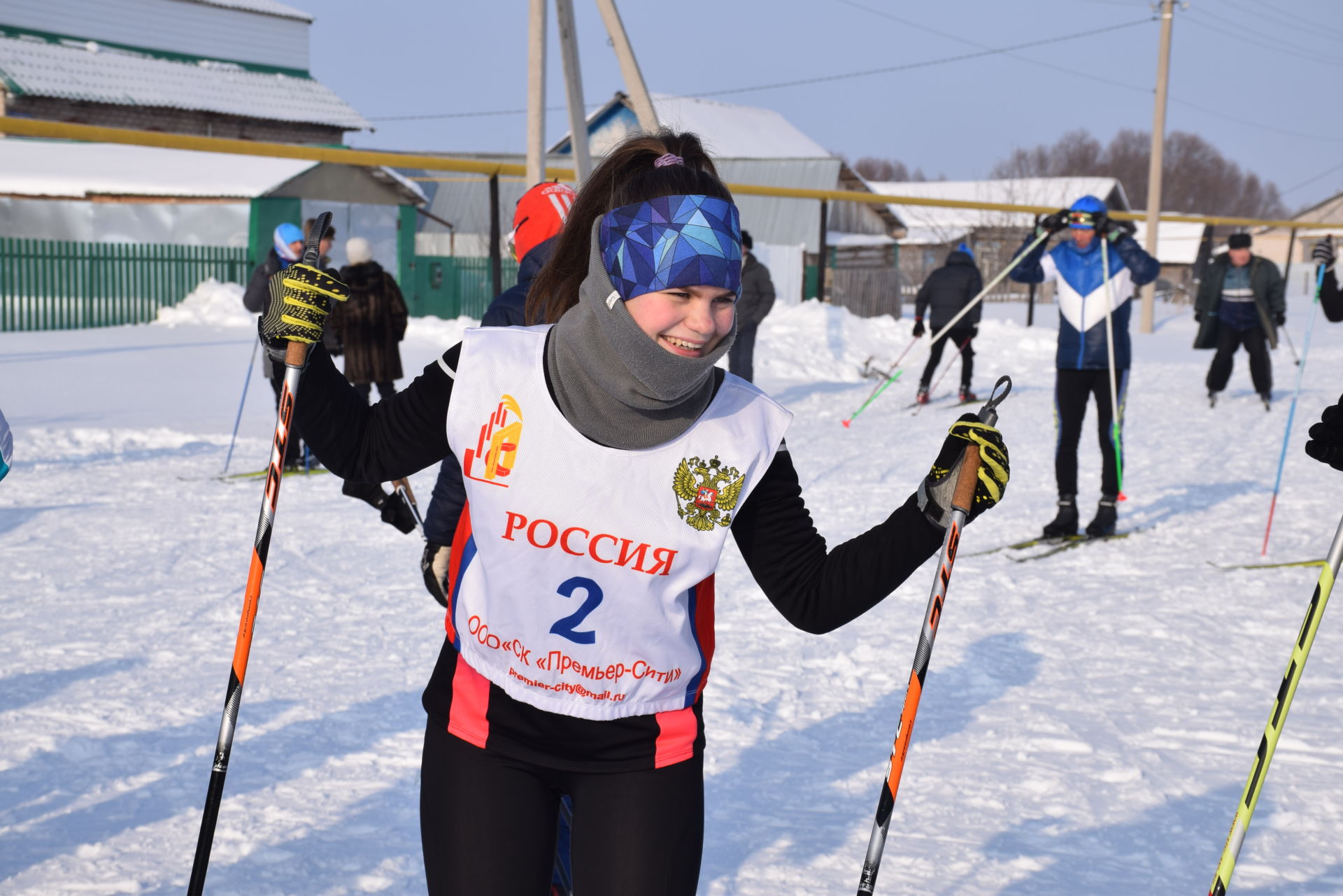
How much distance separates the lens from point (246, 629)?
2.49 m

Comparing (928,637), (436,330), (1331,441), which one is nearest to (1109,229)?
(1331,441)

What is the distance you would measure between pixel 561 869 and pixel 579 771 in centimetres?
42

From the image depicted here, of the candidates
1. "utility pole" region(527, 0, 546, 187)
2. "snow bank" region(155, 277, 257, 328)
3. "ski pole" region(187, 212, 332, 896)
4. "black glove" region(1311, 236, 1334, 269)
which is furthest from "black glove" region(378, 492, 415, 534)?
"snow bank" region(155, 277, 257, 328)

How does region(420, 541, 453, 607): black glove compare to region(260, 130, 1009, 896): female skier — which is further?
region(420, 541, 453, 607): black glove

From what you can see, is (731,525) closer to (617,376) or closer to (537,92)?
(617,376)

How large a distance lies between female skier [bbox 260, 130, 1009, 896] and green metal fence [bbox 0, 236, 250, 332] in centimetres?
1985

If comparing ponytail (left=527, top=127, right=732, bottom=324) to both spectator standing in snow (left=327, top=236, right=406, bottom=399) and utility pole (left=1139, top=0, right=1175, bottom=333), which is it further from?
utility pole (left=1139, top=0, right=1175, bottom=333)

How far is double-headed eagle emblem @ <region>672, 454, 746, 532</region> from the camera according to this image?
1.95 metres

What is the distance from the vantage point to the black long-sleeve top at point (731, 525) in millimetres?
1941

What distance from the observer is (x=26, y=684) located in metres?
4.30

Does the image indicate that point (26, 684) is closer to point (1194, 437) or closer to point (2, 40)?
point (1194, 437)

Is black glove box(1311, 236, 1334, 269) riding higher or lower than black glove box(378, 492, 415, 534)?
higher

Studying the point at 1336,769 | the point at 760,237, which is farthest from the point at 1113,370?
the point at 760,237

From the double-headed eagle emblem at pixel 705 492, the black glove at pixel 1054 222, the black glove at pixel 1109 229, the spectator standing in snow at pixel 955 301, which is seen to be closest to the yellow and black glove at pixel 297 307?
the double-headed eagle emblem at pixel 705 492
